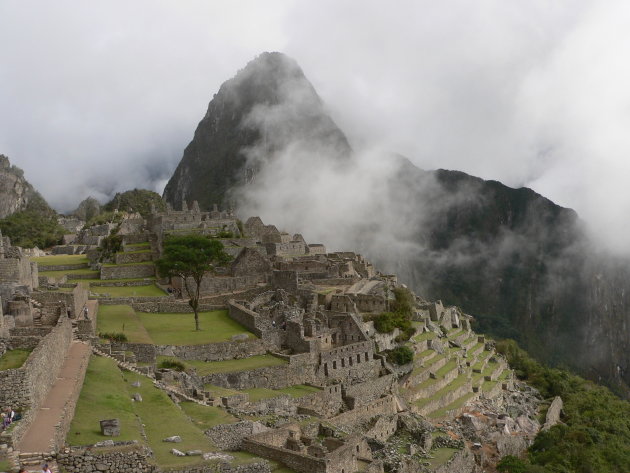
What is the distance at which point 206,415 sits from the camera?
65.7 feet

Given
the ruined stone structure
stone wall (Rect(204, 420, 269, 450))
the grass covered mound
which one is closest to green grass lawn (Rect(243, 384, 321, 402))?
the ruined stone structure

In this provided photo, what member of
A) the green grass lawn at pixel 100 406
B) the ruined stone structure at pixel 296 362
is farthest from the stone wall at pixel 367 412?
the green grass lawn at pixel 100 406

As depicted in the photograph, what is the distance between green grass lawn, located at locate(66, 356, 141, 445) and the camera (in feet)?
46.3

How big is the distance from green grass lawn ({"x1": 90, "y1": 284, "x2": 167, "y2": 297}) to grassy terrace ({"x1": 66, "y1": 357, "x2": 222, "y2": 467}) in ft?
62.2

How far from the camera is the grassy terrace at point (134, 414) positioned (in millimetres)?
14461

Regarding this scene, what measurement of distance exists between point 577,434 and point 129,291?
30891mm

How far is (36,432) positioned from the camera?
13000 millimetres

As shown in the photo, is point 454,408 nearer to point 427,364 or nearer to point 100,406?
point 427,364

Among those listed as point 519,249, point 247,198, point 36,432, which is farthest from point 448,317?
point 519,249

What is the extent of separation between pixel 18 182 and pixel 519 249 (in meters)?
135

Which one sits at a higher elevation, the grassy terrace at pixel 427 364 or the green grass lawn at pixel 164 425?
the grassy terrace at pixel 427 364

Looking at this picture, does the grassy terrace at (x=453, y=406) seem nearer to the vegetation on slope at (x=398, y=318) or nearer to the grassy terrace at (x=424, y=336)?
the grassy terrace at (x=424, y=336)

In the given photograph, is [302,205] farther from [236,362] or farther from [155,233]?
[236,362]

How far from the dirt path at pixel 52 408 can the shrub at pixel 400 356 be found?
59.8 feet
